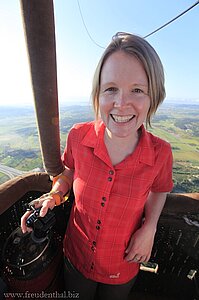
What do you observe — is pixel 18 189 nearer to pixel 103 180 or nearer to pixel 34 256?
pixel 34 256

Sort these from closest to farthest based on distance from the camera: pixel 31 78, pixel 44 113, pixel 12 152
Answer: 1. pixel 31 78
2. pixel 44 113
3. pixel 12 152

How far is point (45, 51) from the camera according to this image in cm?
73

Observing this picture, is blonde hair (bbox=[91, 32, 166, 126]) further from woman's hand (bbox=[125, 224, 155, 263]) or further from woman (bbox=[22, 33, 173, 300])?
woman's hand (bbox=[125, 224, 155, 263])

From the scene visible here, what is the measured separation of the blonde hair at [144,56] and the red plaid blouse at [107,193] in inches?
10.1

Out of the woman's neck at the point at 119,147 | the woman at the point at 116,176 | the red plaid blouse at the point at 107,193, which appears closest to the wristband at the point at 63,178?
the woman at the point at 116,176

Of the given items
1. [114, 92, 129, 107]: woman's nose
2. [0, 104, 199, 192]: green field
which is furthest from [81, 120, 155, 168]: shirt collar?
[0, 104, 199, 192]: green field

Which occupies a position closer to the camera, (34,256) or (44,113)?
(44,113)

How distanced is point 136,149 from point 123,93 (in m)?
0.31

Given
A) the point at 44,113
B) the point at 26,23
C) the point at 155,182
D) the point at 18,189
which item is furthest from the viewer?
the point at 18,189

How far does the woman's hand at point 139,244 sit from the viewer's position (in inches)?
41.6

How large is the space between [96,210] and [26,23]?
84cm

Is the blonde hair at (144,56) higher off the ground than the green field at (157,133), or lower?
higher

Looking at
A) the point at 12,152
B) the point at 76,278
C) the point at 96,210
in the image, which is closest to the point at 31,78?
the point at 96,210

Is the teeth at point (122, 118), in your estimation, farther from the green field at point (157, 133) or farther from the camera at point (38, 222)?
the green field at point (157, 133)
